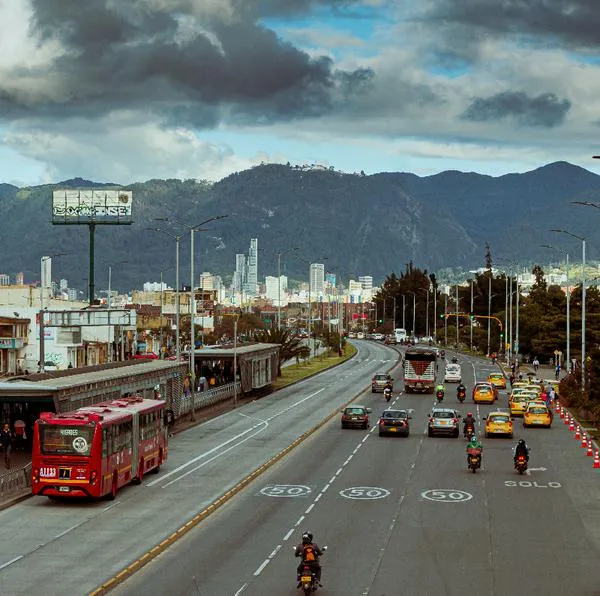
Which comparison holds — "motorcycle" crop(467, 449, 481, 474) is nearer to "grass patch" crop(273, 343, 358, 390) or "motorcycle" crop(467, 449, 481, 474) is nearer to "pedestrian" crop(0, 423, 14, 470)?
"pedestrian" crop(0, 423, 14, 470)

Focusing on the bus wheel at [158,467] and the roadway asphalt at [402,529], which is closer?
the roadway asphalt at [402,529]

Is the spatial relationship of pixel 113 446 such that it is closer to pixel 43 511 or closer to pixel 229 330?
pixel 43 511

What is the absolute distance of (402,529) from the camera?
32.0 meters

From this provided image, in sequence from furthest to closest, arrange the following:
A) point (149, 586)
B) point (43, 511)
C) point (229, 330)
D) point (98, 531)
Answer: point (229, 330) → point (43, 511) → point (98, 531) → point (149, 586)

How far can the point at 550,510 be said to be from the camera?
35906mm

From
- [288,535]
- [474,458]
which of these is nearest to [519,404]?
[474,458]

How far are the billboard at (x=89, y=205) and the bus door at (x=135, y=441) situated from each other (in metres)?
76.8

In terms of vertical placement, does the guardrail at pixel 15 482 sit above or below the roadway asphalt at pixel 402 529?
above

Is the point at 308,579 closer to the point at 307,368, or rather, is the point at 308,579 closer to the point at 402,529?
the point at 402,529

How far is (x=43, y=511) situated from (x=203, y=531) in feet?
17.9

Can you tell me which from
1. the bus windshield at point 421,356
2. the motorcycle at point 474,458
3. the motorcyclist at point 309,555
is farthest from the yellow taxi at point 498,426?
the motorcyclist at point 309,555

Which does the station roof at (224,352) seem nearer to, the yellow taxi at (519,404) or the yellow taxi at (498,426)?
the yellow taxi at (519,404)

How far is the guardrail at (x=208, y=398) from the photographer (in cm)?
6594

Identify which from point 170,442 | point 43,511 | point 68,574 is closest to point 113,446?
point 43,511
